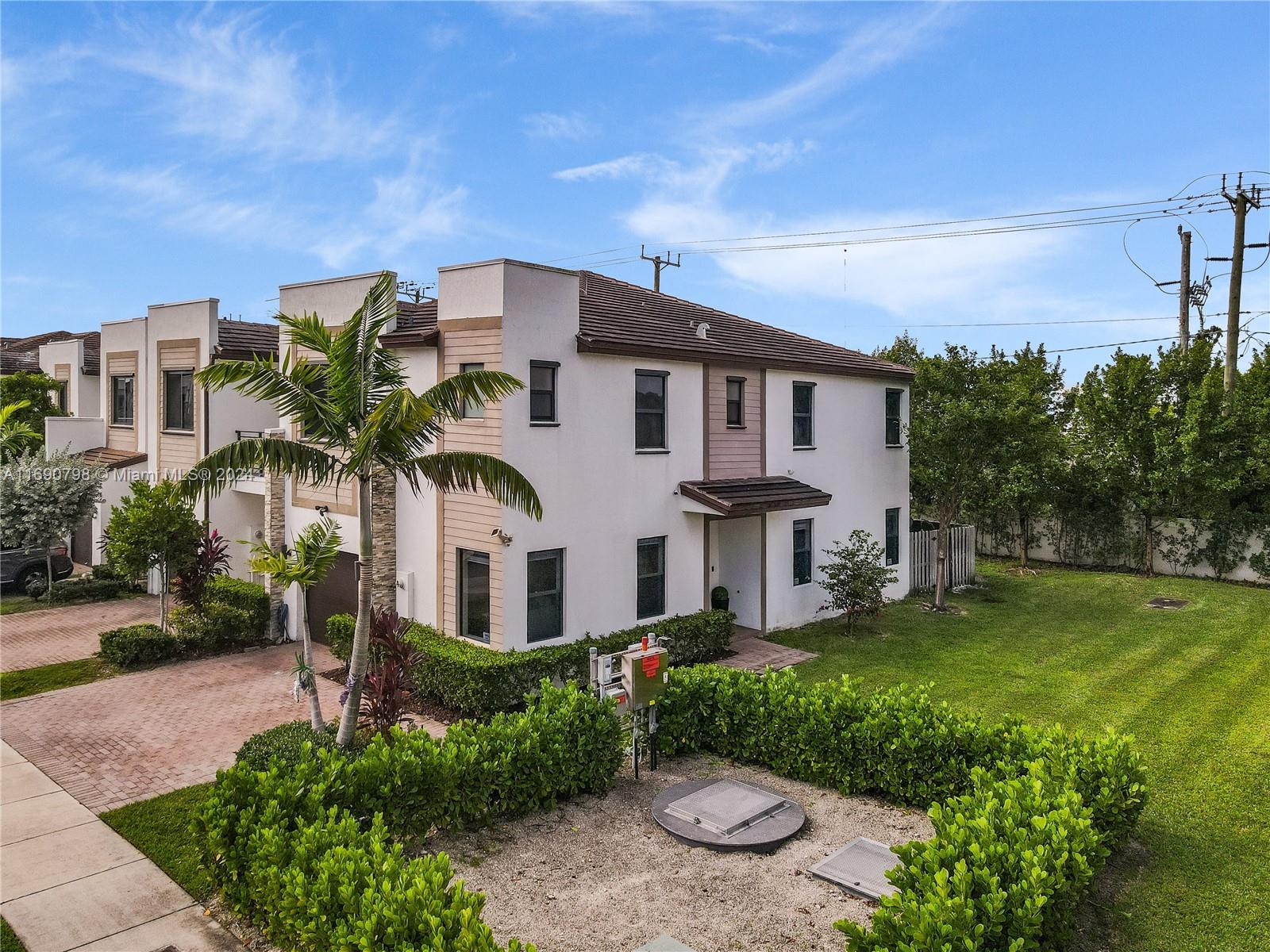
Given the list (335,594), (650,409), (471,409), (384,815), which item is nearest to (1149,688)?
(650,409)

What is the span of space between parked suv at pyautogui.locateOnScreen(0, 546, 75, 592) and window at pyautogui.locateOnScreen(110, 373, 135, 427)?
12.8 ft

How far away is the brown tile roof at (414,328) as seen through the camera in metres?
14.4

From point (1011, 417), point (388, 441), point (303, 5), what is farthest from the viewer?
point (1011, 417)

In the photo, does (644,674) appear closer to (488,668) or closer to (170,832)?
(488,668)

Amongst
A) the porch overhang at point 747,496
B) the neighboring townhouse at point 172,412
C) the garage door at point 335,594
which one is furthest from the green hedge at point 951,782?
the neighboring townhouse at point 172,412

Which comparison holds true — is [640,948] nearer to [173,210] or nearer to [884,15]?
[884,15]

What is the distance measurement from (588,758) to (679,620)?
5991mm

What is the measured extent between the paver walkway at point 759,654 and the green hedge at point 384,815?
20.2ft

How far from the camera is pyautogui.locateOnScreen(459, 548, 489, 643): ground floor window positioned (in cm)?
1405

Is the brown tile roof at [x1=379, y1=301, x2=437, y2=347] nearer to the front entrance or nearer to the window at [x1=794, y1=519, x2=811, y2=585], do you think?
the front entrance

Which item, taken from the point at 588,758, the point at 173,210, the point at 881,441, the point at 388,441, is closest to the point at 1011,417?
the point at 881,441

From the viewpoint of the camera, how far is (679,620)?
51.5 ft

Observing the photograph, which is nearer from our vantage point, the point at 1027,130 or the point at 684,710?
the point at 684,710

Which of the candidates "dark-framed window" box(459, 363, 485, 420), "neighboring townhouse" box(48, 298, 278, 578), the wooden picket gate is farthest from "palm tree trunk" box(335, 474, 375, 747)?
the wooden picket gate
